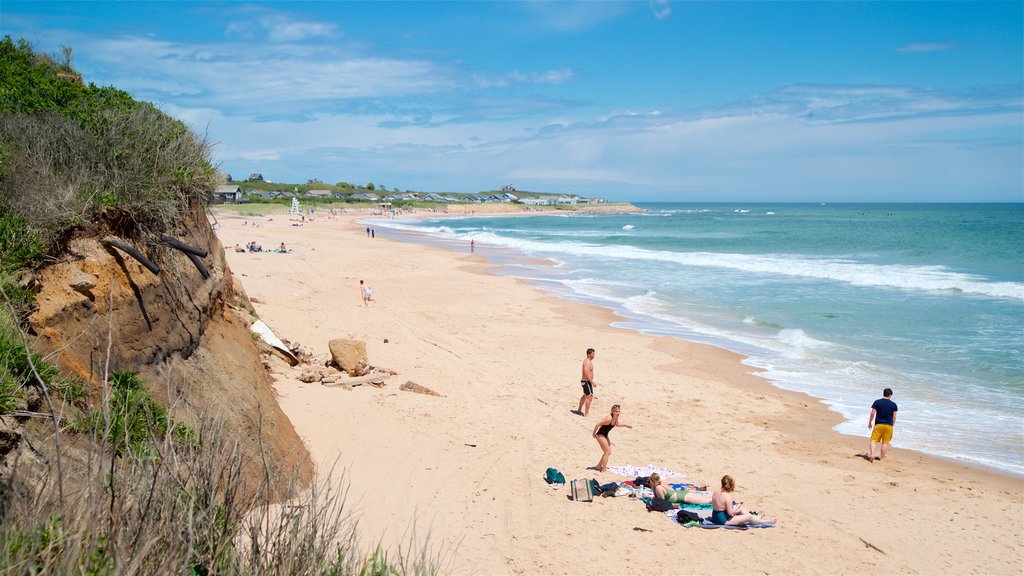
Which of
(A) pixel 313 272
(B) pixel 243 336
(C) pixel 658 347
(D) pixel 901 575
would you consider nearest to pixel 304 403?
(B) pixel 243 336

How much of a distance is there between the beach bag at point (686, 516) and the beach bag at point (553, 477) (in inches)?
55.3

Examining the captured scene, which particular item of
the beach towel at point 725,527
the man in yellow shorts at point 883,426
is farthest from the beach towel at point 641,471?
the man in yellow shorts at point 883,426

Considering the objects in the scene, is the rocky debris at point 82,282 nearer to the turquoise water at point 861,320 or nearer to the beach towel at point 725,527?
the beach towel at point 725,527

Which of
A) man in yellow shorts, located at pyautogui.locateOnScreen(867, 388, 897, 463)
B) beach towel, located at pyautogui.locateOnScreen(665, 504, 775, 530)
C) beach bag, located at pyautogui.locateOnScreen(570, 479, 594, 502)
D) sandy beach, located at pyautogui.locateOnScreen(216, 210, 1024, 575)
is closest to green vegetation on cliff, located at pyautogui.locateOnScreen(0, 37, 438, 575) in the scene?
sandy beach, located at pyautogui.locateOnScreen(216, 210, 1024, 575)

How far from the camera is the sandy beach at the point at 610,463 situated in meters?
6.68

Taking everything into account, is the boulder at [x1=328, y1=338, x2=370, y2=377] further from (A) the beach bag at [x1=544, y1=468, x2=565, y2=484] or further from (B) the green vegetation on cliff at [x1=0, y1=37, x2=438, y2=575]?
(A) the beach bag at [x1=544, y1=468, x2=565, y2=484]

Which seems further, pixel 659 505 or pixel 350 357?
pixel 350 357

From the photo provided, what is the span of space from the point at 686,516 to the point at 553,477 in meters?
1.59

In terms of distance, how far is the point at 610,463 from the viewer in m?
8.91

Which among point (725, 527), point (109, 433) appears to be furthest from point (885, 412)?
point (109, 433)

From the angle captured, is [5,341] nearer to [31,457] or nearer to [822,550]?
[31,457]

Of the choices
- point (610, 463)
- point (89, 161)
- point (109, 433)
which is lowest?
point (610, 463)

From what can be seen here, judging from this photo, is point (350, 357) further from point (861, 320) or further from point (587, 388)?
point (861, 320)

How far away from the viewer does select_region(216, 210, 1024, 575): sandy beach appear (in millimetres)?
6680
